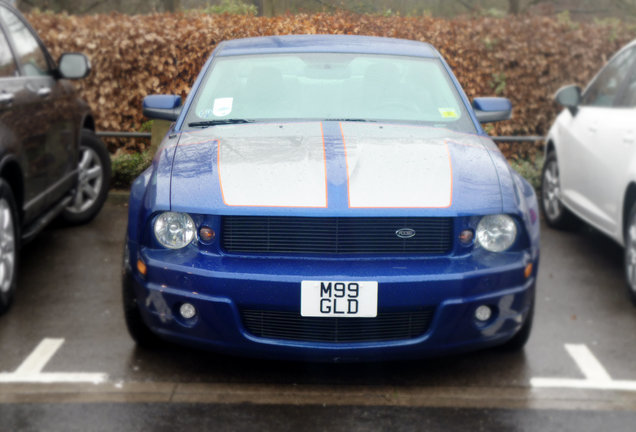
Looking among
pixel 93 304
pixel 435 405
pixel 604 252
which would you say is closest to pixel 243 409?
pixel 435 405

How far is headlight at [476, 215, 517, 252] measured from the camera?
3.94 metres

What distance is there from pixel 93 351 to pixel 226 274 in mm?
1168

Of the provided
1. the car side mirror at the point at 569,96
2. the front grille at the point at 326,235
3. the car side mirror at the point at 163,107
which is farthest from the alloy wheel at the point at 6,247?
the car side mirror at the point at 569,96

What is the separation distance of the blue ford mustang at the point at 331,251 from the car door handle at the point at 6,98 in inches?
50.5

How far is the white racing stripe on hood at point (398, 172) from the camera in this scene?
3854 mm

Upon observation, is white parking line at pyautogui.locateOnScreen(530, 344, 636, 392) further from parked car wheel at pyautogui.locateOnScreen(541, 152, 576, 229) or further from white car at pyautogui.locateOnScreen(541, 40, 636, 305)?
parked car wheel at pyautogui.locateOnScreen(541, 152, 576, 229)

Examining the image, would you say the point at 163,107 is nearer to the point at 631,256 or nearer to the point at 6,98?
the point at 6,98

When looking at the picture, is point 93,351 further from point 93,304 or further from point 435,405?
point 435,405

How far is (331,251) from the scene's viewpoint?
3.81m

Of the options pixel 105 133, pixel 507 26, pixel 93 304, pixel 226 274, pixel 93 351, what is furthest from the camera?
pixel 507 26

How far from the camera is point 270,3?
1193 cm

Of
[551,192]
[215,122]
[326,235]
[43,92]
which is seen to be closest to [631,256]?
[551,192]

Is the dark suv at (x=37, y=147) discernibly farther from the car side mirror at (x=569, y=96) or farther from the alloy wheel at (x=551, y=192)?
the alloy wheel at (x=551, y=192)

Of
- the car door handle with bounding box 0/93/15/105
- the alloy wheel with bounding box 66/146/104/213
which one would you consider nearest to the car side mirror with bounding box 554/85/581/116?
the alloy wheel with bounding box 66/146/104/213
